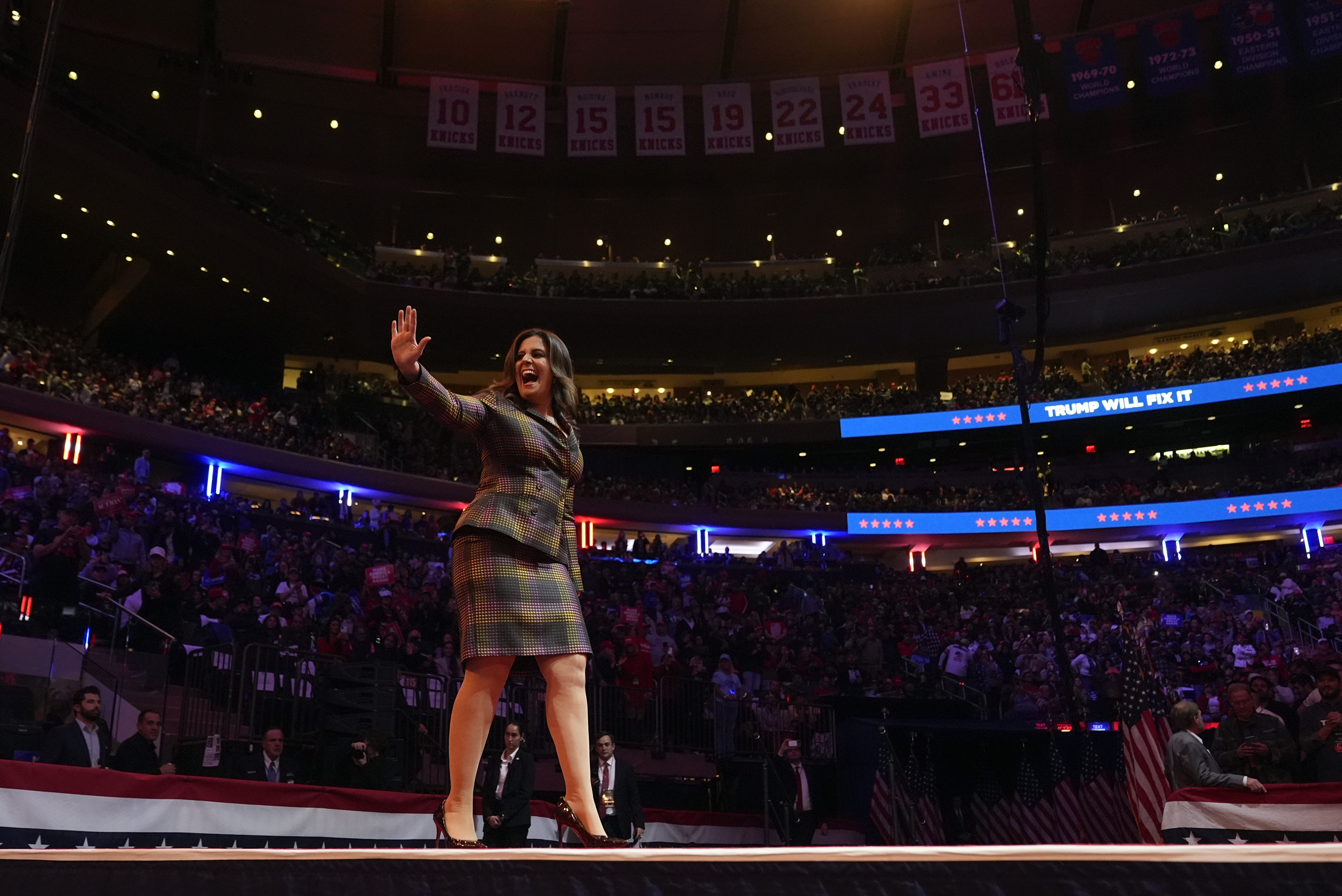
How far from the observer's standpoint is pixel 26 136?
3787mm

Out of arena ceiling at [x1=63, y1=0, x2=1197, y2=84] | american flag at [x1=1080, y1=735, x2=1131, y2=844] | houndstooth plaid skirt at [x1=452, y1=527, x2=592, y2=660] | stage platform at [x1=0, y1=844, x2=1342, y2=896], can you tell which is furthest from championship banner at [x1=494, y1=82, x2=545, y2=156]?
stage platform at [x1=0, y1=844, x2=1342, y2=896]

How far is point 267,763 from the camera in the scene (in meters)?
7.27

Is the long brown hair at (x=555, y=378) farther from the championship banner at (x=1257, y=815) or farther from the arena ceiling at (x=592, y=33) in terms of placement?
the arena ceiling at (x=592, y=33)

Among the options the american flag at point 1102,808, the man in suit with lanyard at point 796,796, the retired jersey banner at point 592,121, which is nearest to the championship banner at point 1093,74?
the retired jersey banner at point 592,121

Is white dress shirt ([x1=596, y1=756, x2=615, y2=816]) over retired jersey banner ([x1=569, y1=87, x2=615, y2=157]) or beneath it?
beneath

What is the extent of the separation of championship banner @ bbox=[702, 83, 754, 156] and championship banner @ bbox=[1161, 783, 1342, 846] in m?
21.1

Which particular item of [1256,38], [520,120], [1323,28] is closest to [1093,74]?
[1256,38]

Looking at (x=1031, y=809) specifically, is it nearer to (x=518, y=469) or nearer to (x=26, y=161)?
(x=518, y=469)

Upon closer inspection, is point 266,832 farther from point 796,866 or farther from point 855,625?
point 855,625

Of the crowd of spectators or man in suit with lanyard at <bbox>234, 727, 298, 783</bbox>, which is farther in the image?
the crowd of spectators

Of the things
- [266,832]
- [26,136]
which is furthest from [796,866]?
[266,832]

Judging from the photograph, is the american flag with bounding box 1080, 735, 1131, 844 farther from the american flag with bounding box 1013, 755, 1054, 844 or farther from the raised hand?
the raised hand

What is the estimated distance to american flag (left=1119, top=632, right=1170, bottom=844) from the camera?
284 inches

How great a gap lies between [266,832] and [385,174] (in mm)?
27327
